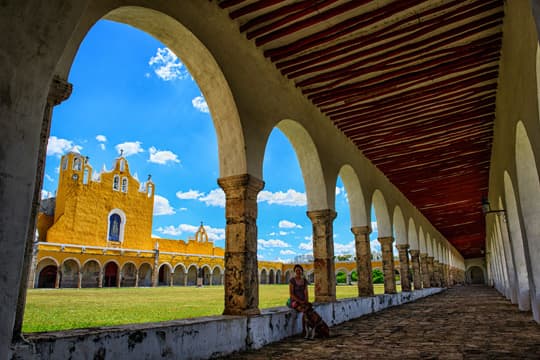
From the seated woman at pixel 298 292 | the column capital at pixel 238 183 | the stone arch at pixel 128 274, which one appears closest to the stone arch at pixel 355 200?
the seated woman at pixel 298 292

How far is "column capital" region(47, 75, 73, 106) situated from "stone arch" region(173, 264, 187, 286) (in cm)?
3869

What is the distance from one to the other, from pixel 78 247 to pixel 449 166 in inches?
1153

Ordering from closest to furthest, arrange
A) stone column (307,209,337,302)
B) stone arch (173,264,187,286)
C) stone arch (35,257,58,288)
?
1. stone column (307,209,337,302)
2. stone arch (35,257,58,288)
3. stone arch (173,264,187,286)

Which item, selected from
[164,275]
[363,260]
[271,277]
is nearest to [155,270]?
[164,275]

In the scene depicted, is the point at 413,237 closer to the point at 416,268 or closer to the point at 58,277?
the point at 416,268

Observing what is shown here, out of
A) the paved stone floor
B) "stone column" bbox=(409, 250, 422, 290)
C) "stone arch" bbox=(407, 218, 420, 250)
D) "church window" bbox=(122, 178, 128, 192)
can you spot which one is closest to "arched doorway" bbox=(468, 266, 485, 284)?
"stone column" bbox=(409, 250, 422, 290)

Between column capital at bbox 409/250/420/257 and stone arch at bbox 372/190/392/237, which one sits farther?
column capital at bbox 409/250/420/257

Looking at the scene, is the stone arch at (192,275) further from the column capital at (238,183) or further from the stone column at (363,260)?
the column capital at (238,183)

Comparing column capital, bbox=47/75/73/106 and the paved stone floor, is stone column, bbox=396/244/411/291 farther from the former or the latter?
column capital, bbox=47/75/73/106

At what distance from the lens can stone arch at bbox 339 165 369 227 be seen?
9930 mm

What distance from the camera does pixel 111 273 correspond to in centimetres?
3469

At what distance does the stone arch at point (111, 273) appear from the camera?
1346 inches

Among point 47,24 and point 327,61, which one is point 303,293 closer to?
point 327,61

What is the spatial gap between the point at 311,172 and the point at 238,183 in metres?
2.90
